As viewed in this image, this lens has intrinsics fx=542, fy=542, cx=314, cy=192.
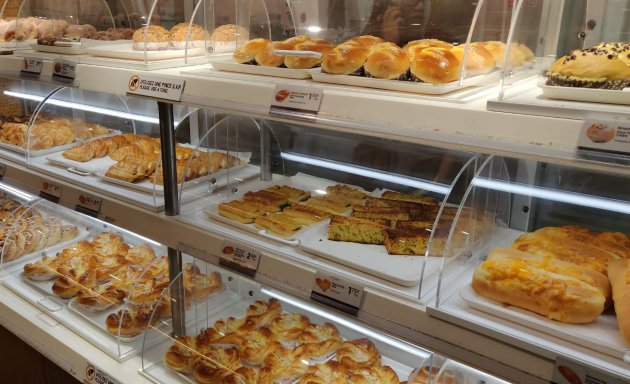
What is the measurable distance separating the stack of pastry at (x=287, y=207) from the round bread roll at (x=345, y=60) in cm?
52

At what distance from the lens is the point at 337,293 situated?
1402 mm

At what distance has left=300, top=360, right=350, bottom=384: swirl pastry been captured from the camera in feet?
5.61

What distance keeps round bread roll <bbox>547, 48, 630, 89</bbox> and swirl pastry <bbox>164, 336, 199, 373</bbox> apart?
1.46 m

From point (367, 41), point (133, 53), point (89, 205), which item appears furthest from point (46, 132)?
point (367, 41)

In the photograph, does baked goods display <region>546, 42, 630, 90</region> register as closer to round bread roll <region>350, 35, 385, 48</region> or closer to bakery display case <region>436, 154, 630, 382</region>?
bakery display case <region>436, 154, 630, 382</region>

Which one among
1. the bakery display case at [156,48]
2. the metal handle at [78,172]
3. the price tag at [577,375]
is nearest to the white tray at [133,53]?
the bakery display case at [156,48]

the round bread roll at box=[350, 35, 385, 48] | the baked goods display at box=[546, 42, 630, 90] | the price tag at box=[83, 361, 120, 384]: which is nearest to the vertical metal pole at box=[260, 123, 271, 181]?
the round bread roll at box=[350, 35, 385, 48]

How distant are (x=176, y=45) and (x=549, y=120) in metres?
1.52

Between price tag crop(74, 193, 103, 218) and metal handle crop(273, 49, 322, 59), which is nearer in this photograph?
metal handle crop(273, 49, 322, 59)

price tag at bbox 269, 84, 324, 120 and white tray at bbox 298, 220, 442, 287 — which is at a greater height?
price tag at bbox 269, 84, 324, 120

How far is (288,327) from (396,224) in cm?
60

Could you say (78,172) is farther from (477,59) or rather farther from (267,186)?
(477,59)

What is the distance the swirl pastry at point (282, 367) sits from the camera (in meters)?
1.77

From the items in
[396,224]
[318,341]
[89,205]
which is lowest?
[318,341]
